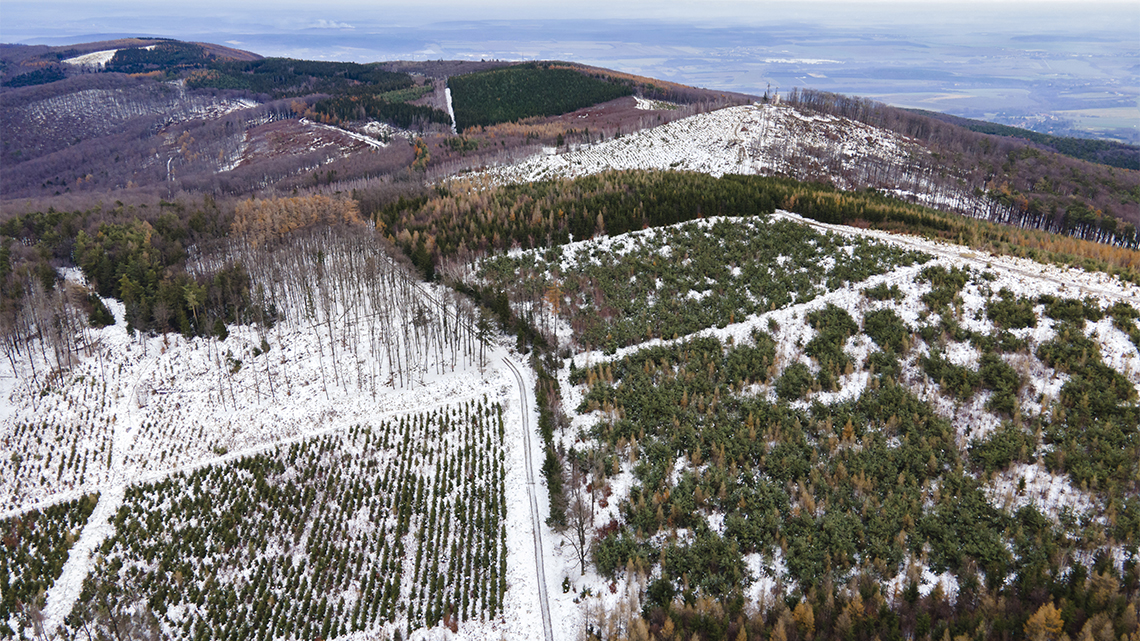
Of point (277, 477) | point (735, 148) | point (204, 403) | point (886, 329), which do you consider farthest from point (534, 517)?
point (735, 148)

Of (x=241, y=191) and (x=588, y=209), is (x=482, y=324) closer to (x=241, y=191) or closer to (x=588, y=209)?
(x=588, y=209)

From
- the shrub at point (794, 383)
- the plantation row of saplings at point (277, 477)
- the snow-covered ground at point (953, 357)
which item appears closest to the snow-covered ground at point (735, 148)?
the plantation row of saplings at point (277, 477)

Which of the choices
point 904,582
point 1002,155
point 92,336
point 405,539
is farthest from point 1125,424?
point 1002,155

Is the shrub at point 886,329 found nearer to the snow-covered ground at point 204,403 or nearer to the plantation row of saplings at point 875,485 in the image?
the plantation row of saplings at point 875,485

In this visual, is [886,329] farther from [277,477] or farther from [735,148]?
[735,148]

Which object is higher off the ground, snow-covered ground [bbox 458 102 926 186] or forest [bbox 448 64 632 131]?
forest [bbox 448 64 632 131]

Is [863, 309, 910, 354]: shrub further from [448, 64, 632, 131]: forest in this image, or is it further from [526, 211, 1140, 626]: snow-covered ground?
[448, 64, 632, 131]: forest

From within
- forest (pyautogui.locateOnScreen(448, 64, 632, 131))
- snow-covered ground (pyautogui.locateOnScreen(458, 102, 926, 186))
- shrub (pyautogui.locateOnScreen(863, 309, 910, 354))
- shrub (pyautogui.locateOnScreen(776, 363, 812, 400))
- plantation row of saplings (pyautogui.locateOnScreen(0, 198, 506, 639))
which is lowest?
plantation row of saplings (pyautogui.locateOnScreen(0, 198, 506, 639))

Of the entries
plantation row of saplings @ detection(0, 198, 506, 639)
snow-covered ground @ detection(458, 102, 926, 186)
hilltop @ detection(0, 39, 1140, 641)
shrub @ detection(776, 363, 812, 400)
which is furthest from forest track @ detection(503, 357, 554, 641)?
snow-covered ground @ detection(458, 102, 926, 186)
